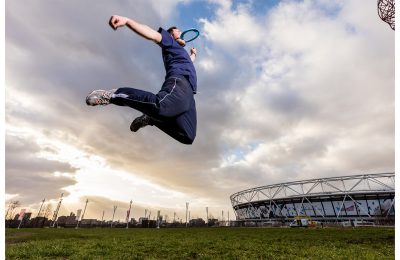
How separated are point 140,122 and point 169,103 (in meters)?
1.07

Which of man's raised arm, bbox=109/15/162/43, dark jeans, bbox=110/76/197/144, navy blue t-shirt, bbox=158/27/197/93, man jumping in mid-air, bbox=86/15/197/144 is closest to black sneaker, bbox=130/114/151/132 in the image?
man jumping in mid-air, bbox=86/15/197/144

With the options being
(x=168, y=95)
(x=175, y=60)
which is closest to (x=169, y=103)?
(x=168, y=95)

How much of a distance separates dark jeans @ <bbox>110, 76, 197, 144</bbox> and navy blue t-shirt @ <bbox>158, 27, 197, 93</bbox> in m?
0.14

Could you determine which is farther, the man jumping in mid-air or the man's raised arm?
the man jumping in mid-air

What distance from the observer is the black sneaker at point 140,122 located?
444 cm

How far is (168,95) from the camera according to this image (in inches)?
146

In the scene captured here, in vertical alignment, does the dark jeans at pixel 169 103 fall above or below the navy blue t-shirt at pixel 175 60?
below

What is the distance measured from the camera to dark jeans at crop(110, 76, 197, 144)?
3.61 metres

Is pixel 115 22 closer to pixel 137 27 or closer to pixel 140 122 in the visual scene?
pixel 137 27

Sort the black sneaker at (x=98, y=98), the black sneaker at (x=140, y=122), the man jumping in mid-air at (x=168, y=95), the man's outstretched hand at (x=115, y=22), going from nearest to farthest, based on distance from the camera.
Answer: the man's outstretched hand at (x=115, y=22), the man jumping in mid-air at (x=168, y=95), the black sneaker at (x=98, y=98), the black sneaker at (x=140, y=122)

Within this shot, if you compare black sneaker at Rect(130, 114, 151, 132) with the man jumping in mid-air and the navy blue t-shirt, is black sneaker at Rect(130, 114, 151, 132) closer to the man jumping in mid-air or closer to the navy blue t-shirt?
the man jumping in mid-air

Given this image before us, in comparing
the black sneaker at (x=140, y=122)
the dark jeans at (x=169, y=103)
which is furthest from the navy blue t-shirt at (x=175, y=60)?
the black sneaker at (x=140, y=122)

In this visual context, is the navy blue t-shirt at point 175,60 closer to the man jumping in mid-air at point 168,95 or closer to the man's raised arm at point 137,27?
the man jumping in mid-air at point 168,95
